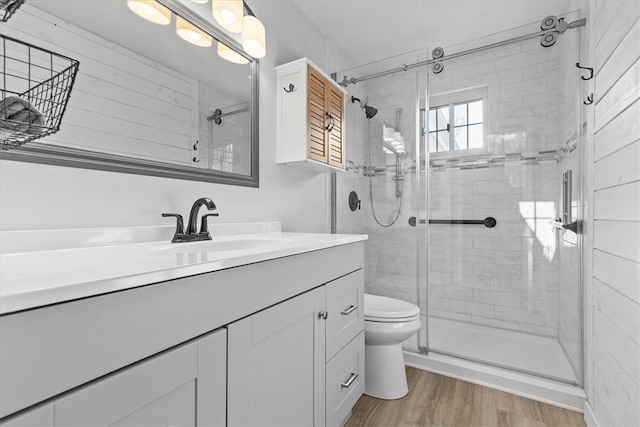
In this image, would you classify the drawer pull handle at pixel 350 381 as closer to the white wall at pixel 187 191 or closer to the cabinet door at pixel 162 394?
the cabinet door at pixel 162 394

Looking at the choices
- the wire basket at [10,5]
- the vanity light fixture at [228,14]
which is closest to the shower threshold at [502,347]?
the vanity light fixture at [228,14]

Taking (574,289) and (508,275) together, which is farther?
(508,275)

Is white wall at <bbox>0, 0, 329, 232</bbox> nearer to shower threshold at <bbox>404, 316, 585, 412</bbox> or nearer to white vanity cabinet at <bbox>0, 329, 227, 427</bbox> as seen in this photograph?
white vanity cabinet at <bbox>0, 329, 227, 427</bbox>

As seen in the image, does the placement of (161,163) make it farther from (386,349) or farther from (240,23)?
(386,349)

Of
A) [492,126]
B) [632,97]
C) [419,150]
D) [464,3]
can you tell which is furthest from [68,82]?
[492,126]

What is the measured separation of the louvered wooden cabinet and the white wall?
0.21 feet

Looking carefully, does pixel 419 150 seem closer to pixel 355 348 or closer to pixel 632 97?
pixel 632 97

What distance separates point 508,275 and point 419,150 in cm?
117

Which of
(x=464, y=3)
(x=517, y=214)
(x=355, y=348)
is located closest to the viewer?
(x=355, y=348)

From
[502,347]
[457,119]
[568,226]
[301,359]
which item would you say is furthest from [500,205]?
[301,359]

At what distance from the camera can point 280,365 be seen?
98 centimetres

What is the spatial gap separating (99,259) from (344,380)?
1098 mm

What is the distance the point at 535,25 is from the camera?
83.0 inches

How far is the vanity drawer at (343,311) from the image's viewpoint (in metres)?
1.28
